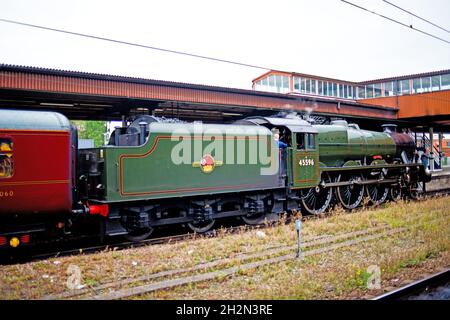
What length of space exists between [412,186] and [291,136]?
26.1 feet

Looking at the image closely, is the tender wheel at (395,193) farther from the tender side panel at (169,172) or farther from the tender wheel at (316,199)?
the tender side panel at (169,172)

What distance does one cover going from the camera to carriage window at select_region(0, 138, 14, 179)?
22.9 feet

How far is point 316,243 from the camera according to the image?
838cm

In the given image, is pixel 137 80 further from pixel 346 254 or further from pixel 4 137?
pixel 346 254

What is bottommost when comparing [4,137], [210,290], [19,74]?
[210,290]

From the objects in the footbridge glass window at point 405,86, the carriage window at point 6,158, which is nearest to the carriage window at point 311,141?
the carriage window at point 6,158

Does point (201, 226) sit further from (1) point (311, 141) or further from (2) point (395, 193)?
(2) point (395, 193)

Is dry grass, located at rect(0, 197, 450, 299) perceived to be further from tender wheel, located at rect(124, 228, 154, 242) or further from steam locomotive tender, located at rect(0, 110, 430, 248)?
steam locomotive tender, located at rect(0, 110, 430, 248)

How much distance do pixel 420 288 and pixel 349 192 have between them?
27.3 ft

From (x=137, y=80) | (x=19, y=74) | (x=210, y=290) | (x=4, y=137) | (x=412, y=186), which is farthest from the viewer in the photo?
(x=412, y=186)

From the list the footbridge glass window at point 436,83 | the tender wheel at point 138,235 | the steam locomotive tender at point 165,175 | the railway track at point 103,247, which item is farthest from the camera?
the footbridge glass window at point 436,83

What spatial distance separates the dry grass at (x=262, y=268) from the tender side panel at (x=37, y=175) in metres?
1.05

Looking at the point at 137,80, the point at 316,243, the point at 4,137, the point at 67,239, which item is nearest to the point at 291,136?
the point at 316,243

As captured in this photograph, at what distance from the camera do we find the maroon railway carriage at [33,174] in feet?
23.1
